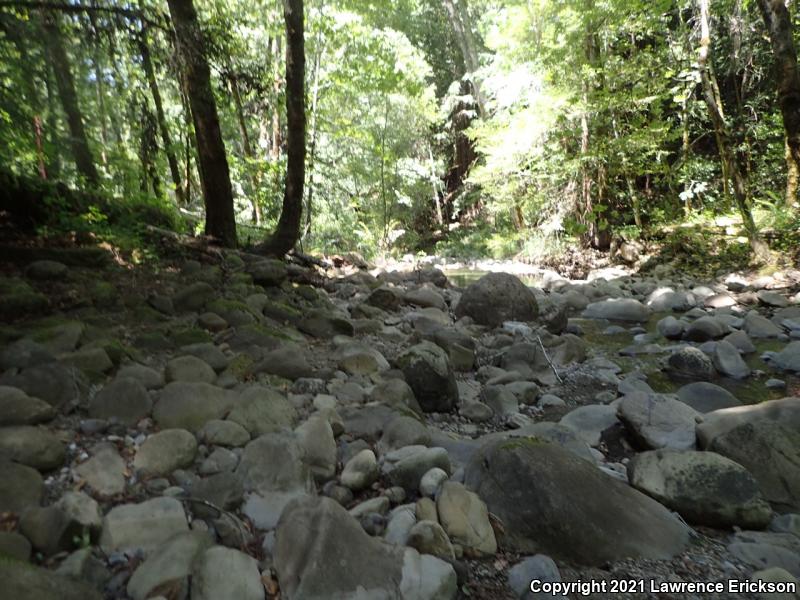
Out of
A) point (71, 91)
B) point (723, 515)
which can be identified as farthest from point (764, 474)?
point (71, 91)

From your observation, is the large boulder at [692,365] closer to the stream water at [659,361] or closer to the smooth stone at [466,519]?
the stream water at [659,361]

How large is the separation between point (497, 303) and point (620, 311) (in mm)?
1848

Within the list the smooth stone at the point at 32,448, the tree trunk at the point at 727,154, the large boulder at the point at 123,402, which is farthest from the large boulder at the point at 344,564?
the tree trunk at the point at 727,154

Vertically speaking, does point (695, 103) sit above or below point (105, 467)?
above

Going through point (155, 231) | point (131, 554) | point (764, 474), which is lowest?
point (764, 474)

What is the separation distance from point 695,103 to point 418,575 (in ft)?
39.2

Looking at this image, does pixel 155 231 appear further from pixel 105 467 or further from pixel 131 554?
pixel 131 554

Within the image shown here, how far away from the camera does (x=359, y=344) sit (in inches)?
171

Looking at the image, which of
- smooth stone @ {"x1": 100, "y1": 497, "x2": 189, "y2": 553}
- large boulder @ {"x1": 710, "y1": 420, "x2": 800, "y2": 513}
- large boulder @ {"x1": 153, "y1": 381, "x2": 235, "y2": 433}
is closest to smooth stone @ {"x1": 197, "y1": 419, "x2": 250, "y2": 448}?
large boulder @ {"x1": 153, "y1": 381, "x2": 235, "y2": 433}

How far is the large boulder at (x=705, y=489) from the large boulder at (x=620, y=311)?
487cm

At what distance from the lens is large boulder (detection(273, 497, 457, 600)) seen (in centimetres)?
157

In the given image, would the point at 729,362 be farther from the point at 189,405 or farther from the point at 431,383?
the point at 189,405

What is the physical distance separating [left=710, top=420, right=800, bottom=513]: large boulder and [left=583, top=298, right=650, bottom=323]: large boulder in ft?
14.1

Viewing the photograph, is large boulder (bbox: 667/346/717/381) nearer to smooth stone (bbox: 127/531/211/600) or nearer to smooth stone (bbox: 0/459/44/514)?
smooth stone (bbox: 127/531/211/600)
